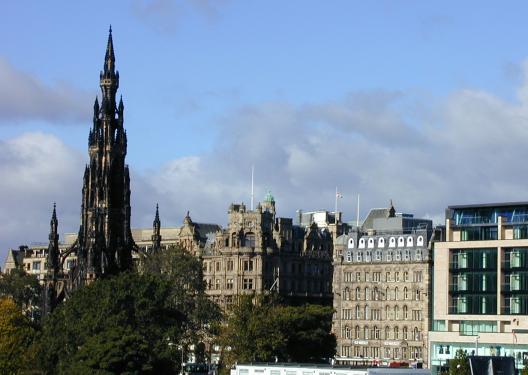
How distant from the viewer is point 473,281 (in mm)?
193250

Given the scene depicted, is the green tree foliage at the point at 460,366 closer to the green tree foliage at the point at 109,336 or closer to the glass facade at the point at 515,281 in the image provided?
the glass facade at the point at 515,281

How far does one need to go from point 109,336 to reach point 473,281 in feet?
152

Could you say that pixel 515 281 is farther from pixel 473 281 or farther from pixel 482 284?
pixel 473 281

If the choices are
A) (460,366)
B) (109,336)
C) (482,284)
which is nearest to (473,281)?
(482,284)

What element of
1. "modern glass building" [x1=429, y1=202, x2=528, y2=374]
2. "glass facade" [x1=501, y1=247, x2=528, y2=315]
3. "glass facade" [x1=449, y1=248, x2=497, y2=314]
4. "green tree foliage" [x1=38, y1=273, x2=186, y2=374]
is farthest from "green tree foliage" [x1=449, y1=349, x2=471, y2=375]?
"green tree foliage" [x1=38, y1=273, x2=186, y2=374]

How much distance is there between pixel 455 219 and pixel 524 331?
18057mm

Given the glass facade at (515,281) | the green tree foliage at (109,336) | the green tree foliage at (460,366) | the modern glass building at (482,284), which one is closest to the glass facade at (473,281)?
the modern glass building at (482,284)

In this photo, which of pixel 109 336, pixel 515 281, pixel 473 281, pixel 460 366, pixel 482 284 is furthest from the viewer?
pixel 473 281

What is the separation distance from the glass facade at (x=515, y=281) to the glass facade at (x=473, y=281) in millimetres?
1421

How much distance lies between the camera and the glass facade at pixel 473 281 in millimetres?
190750

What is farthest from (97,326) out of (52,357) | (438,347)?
(438,347)

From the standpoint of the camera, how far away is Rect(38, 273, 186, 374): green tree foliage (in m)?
174

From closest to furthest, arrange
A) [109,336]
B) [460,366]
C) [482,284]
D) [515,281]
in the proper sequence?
[460,366] → [109,336] → [515,281] → [482,284]

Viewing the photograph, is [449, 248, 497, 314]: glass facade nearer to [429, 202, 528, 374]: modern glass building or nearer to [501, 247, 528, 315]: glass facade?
[429, 202, 528, 374]: modern glass building
